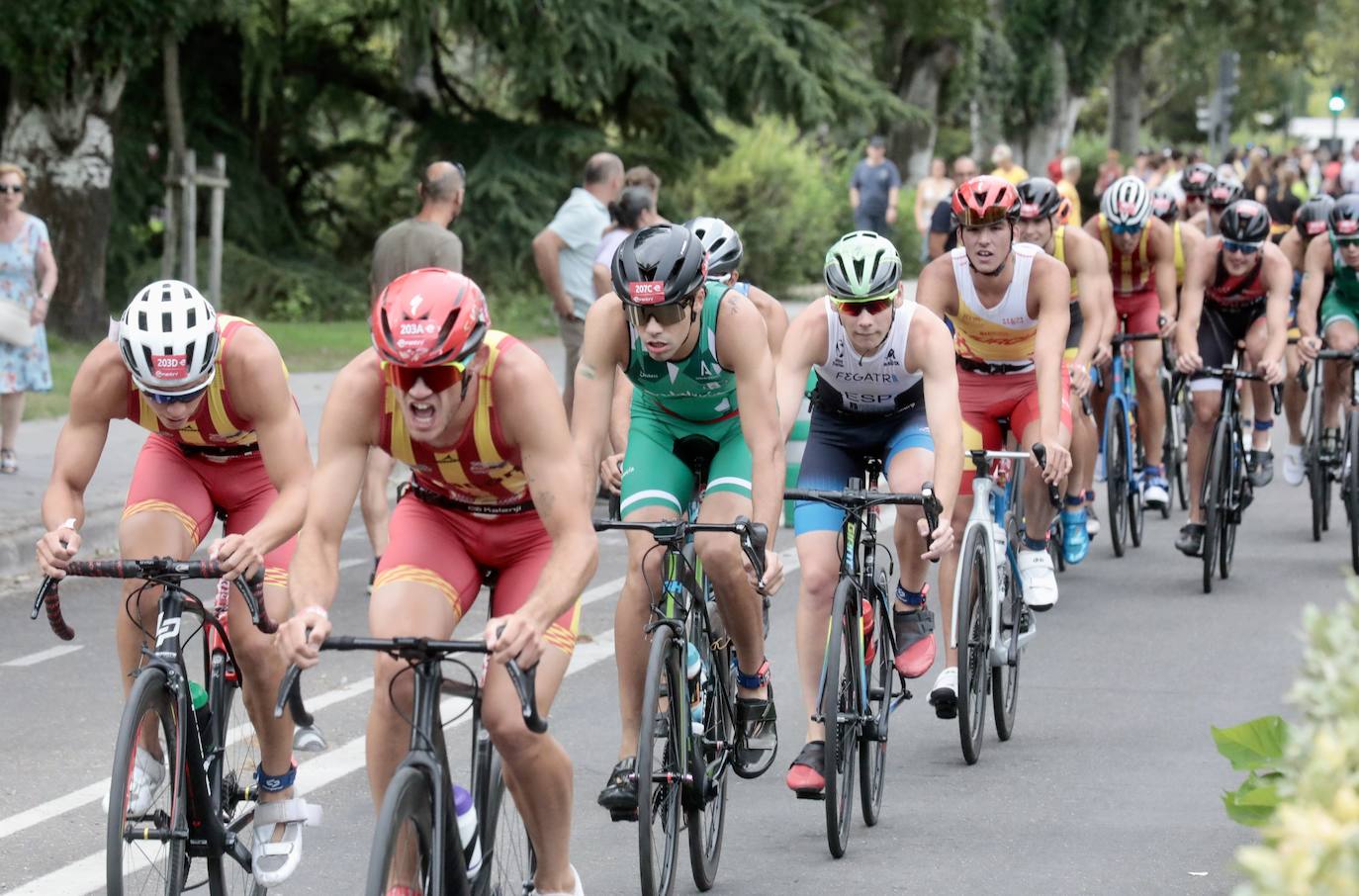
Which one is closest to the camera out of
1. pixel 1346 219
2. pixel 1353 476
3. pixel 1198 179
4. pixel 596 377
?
pixel 596 377

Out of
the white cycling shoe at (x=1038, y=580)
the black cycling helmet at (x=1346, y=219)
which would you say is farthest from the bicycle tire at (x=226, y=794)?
the black cycling helmet at (x=1346, y=219)

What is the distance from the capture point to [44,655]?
9039mm

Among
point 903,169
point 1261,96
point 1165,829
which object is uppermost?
point 1261,96

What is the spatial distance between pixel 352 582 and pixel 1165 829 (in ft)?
17.2

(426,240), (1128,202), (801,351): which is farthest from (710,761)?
(1128,202)

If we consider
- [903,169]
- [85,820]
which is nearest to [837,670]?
[85,820]

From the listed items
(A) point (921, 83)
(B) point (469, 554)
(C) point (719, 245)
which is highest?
(A) point (921, 83)

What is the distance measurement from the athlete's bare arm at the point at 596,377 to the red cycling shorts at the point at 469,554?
1034 mm

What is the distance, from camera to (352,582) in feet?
35.1

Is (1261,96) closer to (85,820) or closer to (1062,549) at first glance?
(1062,549)

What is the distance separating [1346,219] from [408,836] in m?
→ 8.74

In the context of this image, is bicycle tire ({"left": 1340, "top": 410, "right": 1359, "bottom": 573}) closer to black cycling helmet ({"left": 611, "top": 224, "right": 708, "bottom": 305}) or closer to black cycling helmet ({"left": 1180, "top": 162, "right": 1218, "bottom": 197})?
black cycling helmet ({"left": 1180, "top": 162, "right": 1218, "bottom": 197})

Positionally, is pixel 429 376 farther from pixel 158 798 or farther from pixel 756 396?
pixel 756 396

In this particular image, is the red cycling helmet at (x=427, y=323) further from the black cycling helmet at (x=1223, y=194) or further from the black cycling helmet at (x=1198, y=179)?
the black cycling helmet at (x=1198, y=179)
